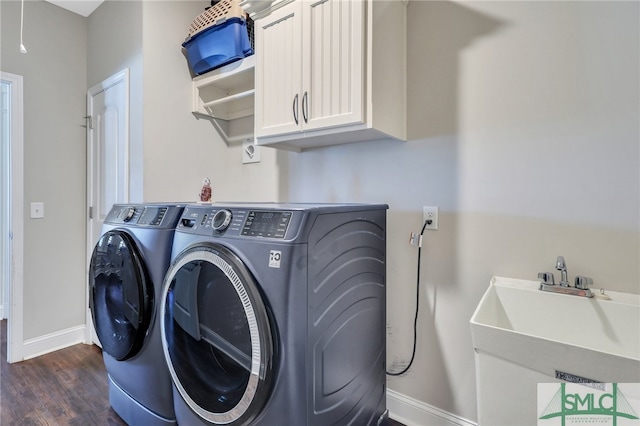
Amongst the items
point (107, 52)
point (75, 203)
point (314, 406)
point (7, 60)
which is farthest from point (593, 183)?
point (7, 60)

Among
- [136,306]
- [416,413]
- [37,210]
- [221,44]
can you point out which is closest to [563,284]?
[416,413]

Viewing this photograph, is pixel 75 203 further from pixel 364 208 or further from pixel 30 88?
pixel 364 208

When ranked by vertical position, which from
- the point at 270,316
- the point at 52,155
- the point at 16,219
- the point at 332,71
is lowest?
the point at 270,316

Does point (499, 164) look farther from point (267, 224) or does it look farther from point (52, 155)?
point (52, 155)

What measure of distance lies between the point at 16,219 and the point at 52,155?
1.72 feet

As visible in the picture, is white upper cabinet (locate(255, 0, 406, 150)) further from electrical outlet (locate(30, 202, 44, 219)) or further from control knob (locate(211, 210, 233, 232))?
electrical outlet (locate(30, 202, 44, 219))

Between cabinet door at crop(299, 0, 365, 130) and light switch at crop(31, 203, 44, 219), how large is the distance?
86.7 inches

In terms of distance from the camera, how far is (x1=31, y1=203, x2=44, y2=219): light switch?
91.2 inches

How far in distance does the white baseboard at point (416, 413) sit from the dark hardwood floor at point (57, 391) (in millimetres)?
52

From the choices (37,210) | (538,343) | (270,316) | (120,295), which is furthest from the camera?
(37,210)

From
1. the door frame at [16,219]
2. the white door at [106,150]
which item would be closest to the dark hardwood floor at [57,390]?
the door frame at [16,219]

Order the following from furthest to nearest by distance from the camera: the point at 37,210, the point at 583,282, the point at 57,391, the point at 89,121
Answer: the point at 89,121 < the point at 37,210 < the point at 57,391 < the point at 583,282

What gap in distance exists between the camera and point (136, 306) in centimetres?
139

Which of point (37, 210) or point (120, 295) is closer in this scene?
point (120, 295)
